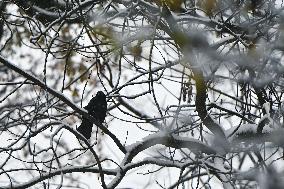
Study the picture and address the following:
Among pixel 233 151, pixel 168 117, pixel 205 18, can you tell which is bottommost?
pixel 233 151

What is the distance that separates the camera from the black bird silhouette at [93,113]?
451cm

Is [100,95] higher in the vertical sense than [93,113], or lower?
higher

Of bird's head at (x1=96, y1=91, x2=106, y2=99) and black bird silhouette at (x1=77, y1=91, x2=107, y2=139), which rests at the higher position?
bird's head at (x1=96, y1=91, x2=106, y2=99)

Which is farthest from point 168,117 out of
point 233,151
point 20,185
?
point 20,185

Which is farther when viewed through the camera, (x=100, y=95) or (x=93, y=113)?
(x=100, y=95)

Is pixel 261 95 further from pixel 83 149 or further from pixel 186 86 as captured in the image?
pixel 83 149

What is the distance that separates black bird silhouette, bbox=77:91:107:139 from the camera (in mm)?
4515

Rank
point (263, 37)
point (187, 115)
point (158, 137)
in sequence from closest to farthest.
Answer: point (263, 37) → point (158, 137) → point (187, 115)

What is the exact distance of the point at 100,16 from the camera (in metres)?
4.50

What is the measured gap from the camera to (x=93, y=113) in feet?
15.0

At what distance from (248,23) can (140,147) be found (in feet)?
6.24

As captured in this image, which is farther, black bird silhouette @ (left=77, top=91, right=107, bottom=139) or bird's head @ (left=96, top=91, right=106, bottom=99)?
bird's head @ (left=96, top=91, right=106, bottom=99)

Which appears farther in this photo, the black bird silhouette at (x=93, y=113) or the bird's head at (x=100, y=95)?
the bird's head at (x=100, y=95)

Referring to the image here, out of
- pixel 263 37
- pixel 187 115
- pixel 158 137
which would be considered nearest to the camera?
pixel 263 37
